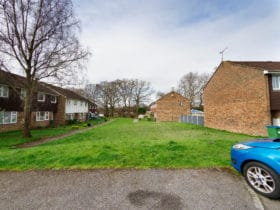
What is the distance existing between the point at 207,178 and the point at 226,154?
103 inches

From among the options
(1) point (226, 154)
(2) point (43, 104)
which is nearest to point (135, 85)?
(2) point (43, 104)

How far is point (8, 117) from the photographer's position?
1775 cm

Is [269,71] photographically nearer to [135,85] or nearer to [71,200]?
[71,200]

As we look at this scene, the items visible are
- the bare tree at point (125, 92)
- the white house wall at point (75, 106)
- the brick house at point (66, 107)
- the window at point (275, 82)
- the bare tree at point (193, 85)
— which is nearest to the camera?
the window at point (275, 82)

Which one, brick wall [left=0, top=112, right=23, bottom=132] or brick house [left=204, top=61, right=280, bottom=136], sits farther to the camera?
brick wall [left=0, top=112, right=23, bottom=132]

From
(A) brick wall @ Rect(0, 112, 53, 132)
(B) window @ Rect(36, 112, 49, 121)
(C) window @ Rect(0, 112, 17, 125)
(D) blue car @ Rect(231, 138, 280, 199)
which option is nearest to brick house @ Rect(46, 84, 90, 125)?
(A) brick wall @ Rect(0, 112, 53, 132)

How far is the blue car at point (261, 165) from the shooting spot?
126 inches

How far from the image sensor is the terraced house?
55.0 feet

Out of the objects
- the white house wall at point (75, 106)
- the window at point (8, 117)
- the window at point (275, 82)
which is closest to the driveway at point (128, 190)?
the window at point (275, 82)

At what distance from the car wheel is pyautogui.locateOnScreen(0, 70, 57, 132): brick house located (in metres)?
16.8

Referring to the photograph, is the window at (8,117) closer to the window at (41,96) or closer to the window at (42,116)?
the window at (42,116)

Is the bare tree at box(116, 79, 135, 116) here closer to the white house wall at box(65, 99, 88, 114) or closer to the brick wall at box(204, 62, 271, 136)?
the white house wall at box(65, 99, 88, 114)

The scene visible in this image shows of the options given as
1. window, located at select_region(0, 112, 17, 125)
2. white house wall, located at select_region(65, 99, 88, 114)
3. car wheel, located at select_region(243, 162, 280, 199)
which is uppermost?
white house wall, located at select_region(65, 99, 88, 114)

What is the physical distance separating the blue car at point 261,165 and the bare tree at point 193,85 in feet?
142
